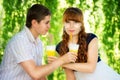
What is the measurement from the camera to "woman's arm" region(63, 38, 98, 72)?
9.45 feet

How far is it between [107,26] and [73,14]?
8.96ft

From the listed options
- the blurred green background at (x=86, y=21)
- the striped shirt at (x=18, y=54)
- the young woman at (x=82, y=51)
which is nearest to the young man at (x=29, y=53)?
the striped shirt at (x=18, y=54)

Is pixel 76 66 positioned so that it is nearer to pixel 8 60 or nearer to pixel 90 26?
pixel 8 60

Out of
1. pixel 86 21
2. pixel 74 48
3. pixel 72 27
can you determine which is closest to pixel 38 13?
pixel 72 27

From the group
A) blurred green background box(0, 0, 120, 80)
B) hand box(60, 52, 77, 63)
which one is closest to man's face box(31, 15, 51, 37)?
hand box(60, 52, 77, 63)

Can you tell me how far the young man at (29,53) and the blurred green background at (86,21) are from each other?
7.36 feet

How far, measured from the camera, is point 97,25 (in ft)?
18.2

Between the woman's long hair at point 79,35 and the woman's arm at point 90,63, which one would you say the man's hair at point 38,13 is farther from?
the woman's arm at point 90,63

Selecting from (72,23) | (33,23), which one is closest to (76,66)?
(72,23)

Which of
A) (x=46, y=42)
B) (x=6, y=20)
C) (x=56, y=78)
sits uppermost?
(x=6, y=20)

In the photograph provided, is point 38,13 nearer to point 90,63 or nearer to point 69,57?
point 69,57

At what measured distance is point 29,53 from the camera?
2945 mm

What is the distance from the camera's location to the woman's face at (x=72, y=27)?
2.94 metres

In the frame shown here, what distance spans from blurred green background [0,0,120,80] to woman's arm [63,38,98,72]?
2.52 metres
